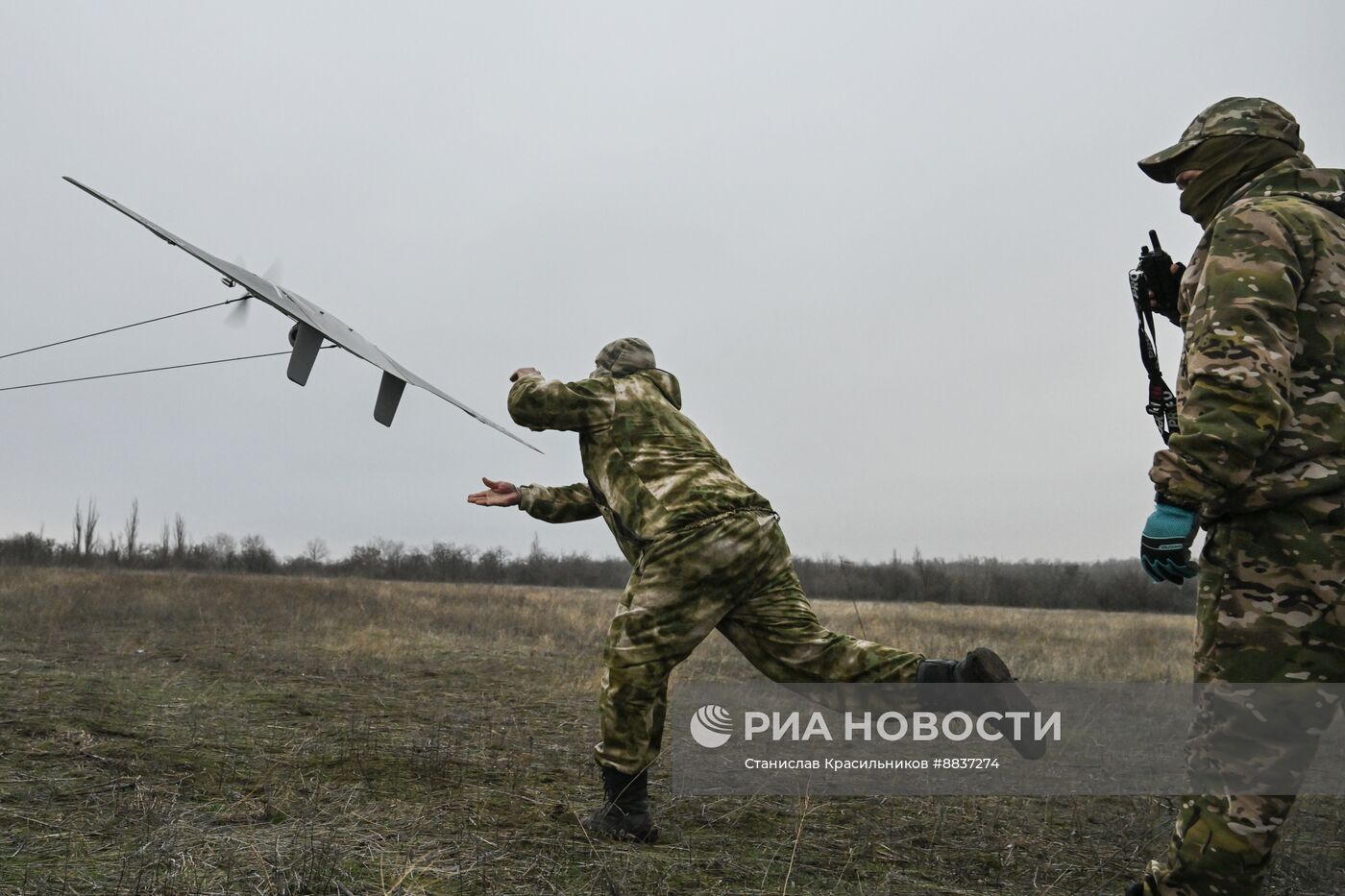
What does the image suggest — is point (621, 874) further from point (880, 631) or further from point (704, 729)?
point (880, 631)

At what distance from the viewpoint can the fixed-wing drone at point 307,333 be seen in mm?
4914

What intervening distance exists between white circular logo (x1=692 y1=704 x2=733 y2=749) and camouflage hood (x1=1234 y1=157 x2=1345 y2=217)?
3675 mm

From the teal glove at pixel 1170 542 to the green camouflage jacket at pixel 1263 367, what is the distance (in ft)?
0.18

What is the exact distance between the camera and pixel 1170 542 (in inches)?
99.9

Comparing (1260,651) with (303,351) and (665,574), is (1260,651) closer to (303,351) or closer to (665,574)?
(665,574)

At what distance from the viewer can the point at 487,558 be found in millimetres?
46781

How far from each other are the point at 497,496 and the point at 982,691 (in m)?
2.36

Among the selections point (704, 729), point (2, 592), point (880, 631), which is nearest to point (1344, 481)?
point (704, 729)

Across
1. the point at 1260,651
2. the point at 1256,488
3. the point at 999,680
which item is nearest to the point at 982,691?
the point at 999,680

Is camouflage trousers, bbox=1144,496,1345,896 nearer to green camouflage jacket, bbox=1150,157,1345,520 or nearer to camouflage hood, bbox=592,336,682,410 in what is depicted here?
green camouflage jacket, bbox=1150,157,1345,520

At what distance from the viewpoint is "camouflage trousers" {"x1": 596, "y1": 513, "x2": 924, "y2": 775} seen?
3.77 m

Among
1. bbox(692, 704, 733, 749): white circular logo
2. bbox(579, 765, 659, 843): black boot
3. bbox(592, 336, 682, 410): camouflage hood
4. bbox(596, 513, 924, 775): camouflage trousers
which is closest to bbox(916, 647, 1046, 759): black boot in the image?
bbox(596, 513, 924, 775): camouflage trousers

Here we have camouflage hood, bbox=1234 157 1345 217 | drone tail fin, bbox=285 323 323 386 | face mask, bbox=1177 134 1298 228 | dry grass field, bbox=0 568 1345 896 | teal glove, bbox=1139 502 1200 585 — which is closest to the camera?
teal glove, bbox=1139 502 1200 585

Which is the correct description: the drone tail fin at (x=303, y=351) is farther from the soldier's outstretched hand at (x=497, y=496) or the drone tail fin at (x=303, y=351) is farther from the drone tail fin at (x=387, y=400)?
the soldier's outstretched hand at (x=497, y=496)
